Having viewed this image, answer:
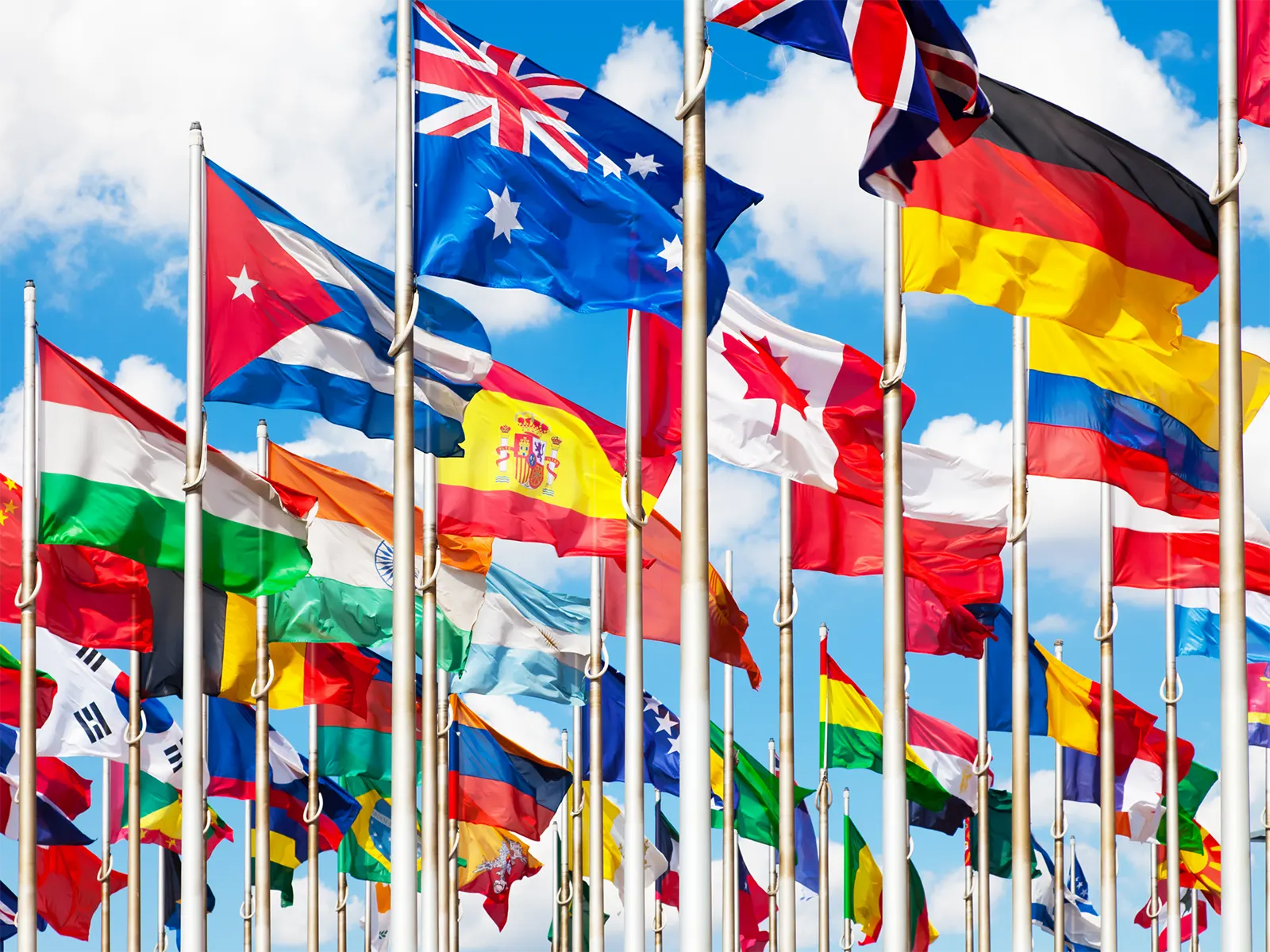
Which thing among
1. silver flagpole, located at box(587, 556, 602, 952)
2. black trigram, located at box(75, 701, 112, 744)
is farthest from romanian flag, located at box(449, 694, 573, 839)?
→ black trigram, located at box(75, 701, 112, 744)

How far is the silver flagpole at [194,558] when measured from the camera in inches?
741

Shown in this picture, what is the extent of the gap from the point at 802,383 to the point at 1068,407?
4187 mm

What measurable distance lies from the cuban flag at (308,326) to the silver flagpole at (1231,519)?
7.80m

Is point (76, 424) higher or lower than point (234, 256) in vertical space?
lower

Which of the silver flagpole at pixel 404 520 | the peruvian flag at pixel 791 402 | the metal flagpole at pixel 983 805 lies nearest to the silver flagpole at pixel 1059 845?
the metal flagpole at pixel 983 805

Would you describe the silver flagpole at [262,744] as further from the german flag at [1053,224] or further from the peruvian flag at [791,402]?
the german flag at [1053,224]

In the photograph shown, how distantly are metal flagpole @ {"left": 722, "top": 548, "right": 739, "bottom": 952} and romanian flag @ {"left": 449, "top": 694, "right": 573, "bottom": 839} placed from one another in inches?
143

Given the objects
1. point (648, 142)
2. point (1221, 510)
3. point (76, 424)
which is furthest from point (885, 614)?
point (76, 424)

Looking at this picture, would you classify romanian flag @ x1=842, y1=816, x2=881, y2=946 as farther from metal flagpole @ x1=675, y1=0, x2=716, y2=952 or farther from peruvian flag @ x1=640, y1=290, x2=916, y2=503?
metal flagpole @ x1=675, y1=0, x2=716, y2=952

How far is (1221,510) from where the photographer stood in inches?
691

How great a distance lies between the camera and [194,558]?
19531 mm

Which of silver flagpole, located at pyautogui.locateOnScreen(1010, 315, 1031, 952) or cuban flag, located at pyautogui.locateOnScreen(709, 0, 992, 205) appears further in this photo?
silver flagpole, located at pyautogui.locateOnScreen(1010, 315, 1031, 952)

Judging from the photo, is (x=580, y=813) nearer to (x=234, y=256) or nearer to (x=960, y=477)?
(x=960, y=477)

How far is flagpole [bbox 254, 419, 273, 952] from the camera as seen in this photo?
26.3 meters
